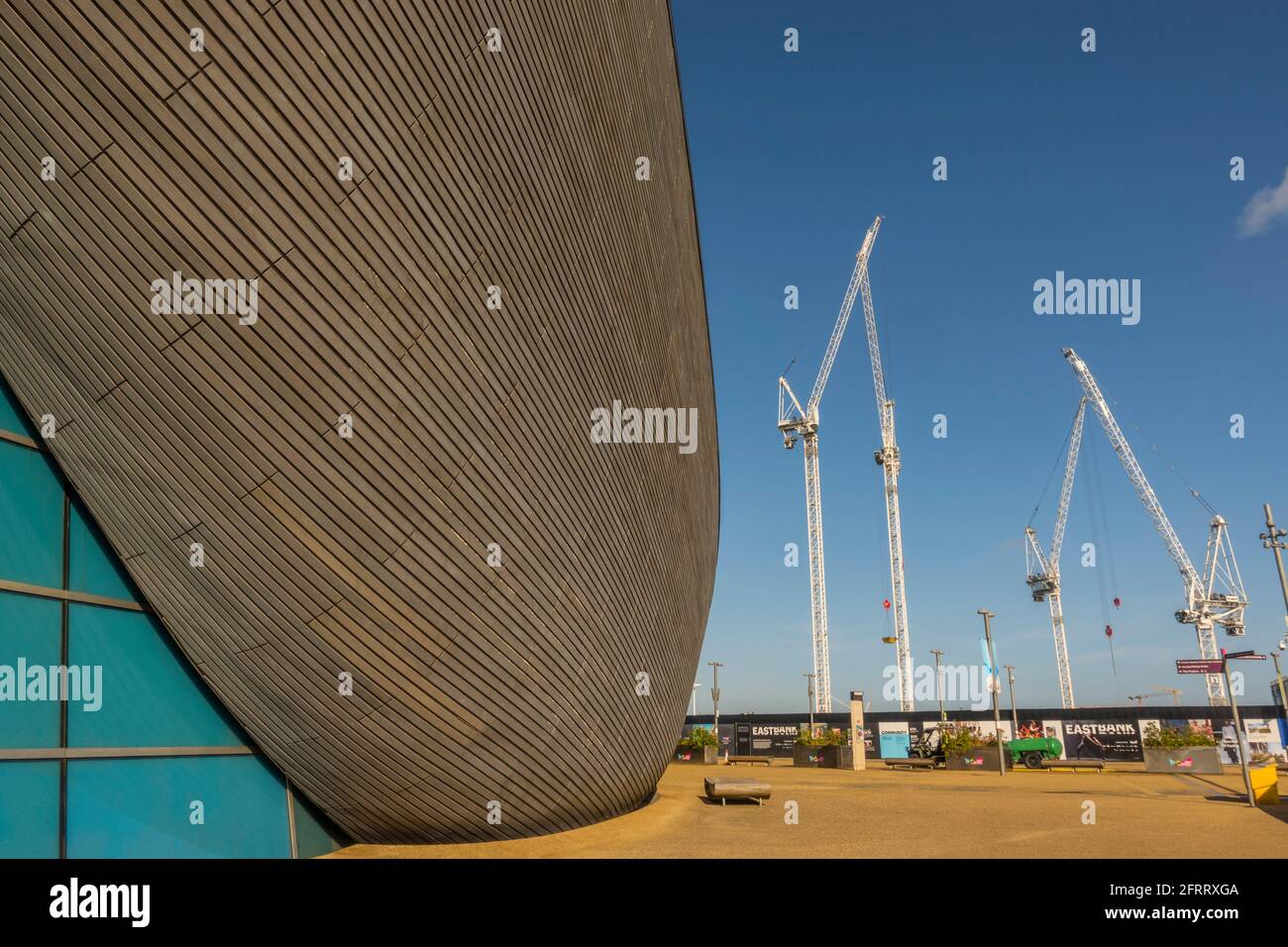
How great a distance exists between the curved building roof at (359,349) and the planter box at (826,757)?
22.0 meters

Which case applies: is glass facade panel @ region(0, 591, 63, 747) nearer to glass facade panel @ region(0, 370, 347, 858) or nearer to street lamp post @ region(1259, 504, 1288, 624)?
glass facade panel @ region(0, 370, 347, 858)

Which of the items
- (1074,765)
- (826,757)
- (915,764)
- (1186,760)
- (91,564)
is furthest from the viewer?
(826,757)

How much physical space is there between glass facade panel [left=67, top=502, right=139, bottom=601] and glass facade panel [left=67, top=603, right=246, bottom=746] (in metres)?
0.21

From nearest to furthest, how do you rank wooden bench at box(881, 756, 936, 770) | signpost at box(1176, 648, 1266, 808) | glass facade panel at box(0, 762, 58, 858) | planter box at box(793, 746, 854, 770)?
glass facade panel at box(0, 762, 58, 858) < signpost at box(1176, 648, 1266, 808) < wooden bench at box(881, 756, 936, 770) < planter box at box(793, 746, 854, 770)

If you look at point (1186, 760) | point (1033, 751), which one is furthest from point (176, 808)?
point (1033, 751)

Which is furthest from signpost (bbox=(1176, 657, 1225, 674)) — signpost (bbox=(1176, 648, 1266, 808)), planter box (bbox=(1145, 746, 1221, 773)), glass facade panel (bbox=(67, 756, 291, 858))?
glass facade panel (bbox=(67, 756, 291, 858))

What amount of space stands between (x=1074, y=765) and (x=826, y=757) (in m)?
9.72

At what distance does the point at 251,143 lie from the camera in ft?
19.9

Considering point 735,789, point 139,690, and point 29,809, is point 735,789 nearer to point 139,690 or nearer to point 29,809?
point 139,690

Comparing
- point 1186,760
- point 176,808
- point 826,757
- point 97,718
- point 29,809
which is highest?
point 97,718

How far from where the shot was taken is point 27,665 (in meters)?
7.60

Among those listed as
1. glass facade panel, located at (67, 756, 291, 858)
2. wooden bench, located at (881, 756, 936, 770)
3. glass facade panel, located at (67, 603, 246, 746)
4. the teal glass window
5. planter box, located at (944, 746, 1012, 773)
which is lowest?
wooden bench, located at (881, 756, 936, 770)

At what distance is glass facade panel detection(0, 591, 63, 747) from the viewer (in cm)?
738
